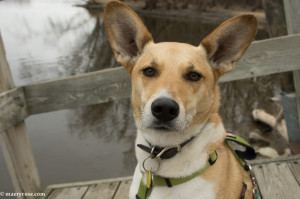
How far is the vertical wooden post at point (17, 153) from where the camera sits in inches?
101

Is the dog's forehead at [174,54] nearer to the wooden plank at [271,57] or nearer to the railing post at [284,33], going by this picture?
the wooden plank at [271,57]

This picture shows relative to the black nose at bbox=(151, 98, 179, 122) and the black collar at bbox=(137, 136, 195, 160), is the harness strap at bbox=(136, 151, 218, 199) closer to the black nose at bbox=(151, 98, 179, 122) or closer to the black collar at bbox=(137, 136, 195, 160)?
the black collar at bbox=(137, 136, 195, 160)

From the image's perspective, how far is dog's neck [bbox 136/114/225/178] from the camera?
168 centimetres

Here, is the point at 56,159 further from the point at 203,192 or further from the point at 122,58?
the point at 203,192

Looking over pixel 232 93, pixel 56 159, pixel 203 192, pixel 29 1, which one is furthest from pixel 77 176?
pixel 29 1

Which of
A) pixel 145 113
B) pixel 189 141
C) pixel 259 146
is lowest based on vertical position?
pixel 259 146

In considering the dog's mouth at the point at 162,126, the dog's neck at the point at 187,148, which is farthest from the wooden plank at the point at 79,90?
the dog's mouth at the point at 162,126

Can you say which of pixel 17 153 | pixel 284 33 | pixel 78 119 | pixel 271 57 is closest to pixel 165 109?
pixel 271 57

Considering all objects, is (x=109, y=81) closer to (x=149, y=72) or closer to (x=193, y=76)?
(x=149, y=72)

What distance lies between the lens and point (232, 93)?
22.2 feet

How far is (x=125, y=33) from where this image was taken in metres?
2.00

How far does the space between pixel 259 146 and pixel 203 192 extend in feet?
11.2

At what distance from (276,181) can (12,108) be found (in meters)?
2.71

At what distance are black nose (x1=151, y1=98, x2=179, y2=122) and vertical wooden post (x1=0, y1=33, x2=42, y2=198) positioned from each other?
1.79 metres
